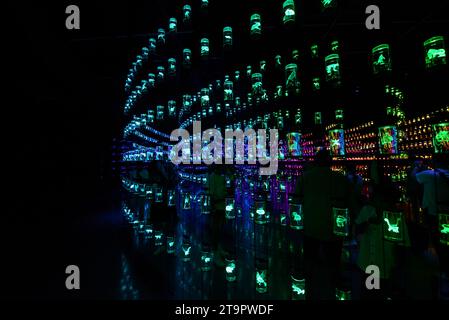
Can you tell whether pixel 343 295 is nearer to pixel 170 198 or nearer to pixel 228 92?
pixel 170 198

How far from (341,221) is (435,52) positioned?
6.78ft

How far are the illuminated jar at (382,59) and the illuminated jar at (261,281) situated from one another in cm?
289

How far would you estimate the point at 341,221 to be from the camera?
2.67 m

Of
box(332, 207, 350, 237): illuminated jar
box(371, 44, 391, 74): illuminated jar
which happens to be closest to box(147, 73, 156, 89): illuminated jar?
box(371, 44, 391, 74): illuminated jar

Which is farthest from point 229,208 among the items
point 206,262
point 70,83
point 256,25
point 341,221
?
point 70,83

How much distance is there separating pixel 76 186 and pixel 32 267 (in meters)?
7.41

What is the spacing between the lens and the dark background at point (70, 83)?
Answer: 464 centimetres

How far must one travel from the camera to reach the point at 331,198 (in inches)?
112

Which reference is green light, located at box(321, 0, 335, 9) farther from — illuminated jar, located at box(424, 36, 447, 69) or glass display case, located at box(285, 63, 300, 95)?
glass display case, located at box(285, 63, 300, 95)

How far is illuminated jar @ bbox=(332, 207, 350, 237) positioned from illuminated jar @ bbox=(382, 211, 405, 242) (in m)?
0.38

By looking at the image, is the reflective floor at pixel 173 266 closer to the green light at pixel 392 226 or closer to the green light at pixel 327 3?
the green light at pixel 392 226

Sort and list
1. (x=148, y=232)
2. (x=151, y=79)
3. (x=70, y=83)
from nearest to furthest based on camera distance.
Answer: (x=148, y=232) < (x=151, y=79) < (x=70, y=83)
